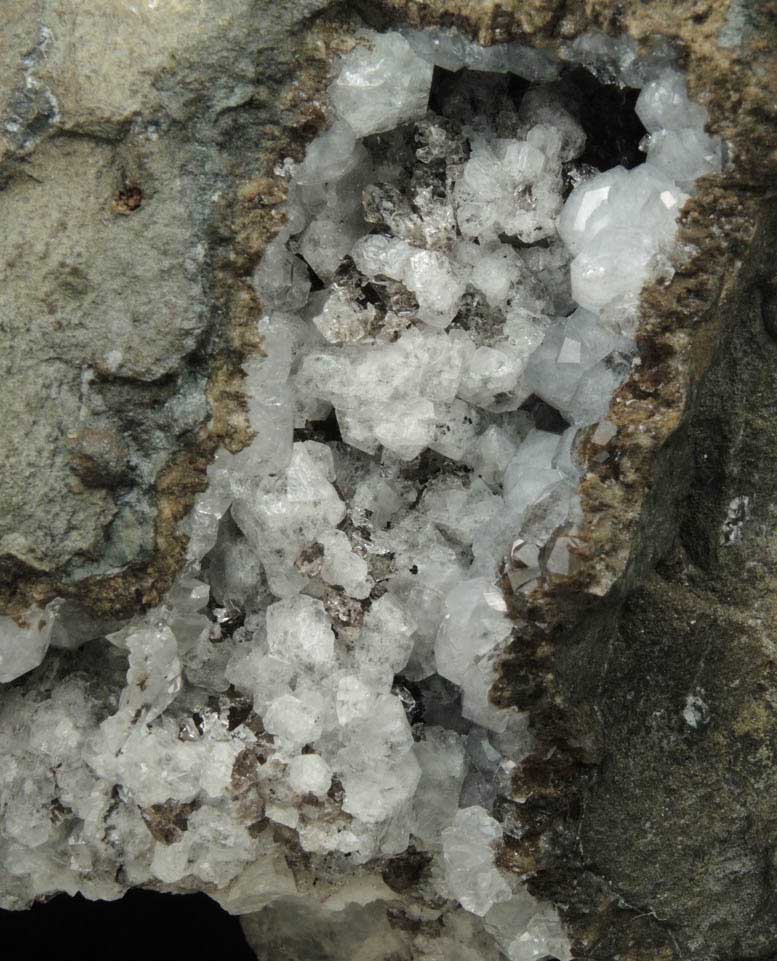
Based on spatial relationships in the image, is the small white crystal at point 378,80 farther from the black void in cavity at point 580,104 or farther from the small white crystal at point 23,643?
the small white crystal at point 23,643

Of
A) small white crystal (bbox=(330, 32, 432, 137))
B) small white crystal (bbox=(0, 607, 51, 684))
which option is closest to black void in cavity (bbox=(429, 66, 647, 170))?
small white crystal (bbox=(330, 32, 432, 137))

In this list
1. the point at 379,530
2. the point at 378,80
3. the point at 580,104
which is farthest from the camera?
the point at 379,530

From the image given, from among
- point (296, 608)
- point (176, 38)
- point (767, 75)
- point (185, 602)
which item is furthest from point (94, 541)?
point (767, 75)

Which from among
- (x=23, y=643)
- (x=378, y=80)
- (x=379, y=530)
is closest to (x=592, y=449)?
(x=379, y=530)

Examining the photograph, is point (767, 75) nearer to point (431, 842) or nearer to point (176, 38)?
point (176, 38)

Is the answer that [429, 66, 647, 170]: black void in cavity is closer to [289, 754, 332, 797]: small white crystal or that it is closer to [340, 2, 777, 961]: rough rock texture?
[340, 2, 777, 961]: rough rock texture

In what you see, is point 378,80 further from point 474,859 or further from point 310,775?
point 474,859
